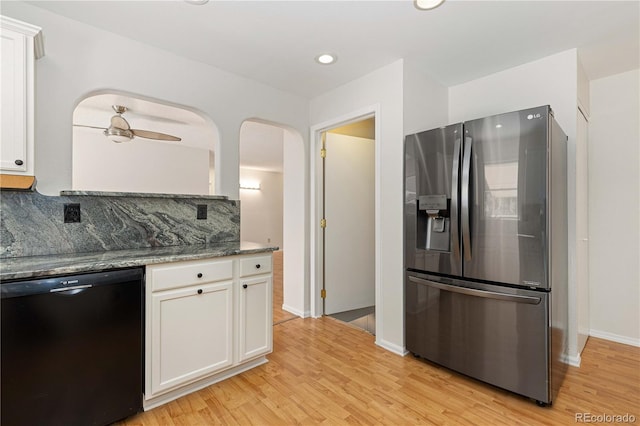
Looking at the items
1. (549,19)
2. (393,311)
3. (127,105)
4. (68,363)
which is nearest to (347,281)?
(393,311)

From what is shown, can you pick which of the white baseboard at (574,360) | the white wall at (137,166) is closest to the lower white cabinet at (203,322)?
the white baseboard at (574,360)

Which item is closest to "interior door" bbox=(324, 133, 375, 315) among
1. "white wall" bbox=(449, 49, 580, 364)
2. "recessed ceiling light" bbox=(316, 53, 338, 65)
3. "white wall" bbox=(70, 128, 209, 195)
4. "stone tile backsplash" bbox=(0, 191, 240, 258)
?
"recessed ceiling light" bbox=(316, 53, 338, 65)

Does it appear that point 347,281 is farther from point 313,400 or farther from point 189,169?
point 189,169

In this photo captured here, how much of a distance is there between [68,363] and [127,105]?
3.31 m

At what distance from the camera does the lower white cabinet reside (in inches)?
70.6

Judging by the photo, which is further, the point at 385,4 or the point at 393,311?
the point at 393,311

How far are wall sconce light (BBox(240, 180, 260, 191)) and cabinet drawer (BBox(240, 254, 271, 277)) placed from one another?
6692 mm

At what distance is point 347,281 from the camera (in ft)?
12.0

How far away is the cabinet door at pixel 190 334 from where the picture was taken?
5.90 ft

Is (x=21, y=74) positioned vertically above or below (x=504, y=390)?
above

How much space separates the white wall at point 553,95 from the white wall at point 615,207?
75 cm

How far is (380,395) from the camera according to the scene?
197 centimetres

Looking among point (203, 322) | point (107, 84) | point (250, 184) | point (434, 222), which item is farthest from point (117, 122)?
point (250, 184)

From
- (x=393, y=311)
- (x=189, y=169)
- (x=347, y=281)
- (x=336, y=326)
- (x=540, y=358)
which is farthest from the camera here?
(x=189, y=169)
